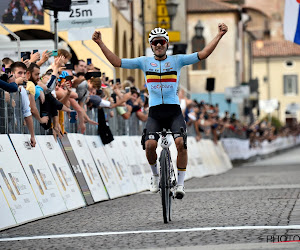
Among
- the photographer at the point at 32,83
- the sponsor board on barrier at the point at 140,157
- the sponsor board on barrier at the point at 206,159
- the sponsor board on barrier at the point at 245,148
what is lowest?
the sponsor board on barrier at the point at 245,148

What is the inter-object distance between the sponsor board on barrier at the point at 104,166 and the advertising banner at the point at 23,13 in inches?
110

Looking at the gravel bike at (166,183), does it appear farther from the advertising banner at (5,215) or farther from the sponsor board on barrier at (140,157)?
the sponsor board on barrier at (140,157)

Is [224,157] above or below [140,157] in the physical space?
below

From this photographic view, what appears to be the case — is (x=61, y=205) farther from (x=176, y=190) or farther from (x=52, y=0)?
(x=52, y=0)

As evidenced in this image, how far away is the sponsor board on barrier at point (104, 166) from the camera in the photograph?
53.1 feet

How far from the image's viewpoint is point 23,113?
43.6ft

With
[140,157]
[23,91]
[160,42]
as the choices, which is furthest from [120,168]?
[160,42]

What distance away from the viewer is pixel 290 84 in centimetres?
11788

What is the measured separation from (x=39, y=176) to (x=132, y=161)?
5.94 metres

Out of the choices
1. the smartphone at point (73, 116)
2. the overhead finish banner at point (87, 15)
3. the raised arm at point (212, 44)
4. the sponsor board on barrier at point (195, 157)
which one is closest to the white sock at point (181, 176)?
the raised arm at point (212, 44)

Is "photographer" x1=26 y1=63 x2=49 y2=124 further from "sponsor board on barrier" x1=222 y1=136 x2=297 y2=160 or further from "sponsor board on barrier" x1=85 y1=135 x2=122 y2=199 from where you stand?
"sponsor board on barrier" x1=222 y1=136 x2=297 y2=160

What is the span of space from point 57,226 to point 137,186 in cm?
719

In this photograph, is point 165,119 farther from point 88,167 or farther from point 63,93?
point 63,93

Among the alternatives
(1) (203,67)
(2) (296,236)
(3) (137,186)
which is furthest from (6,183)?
(1) (203,67)
